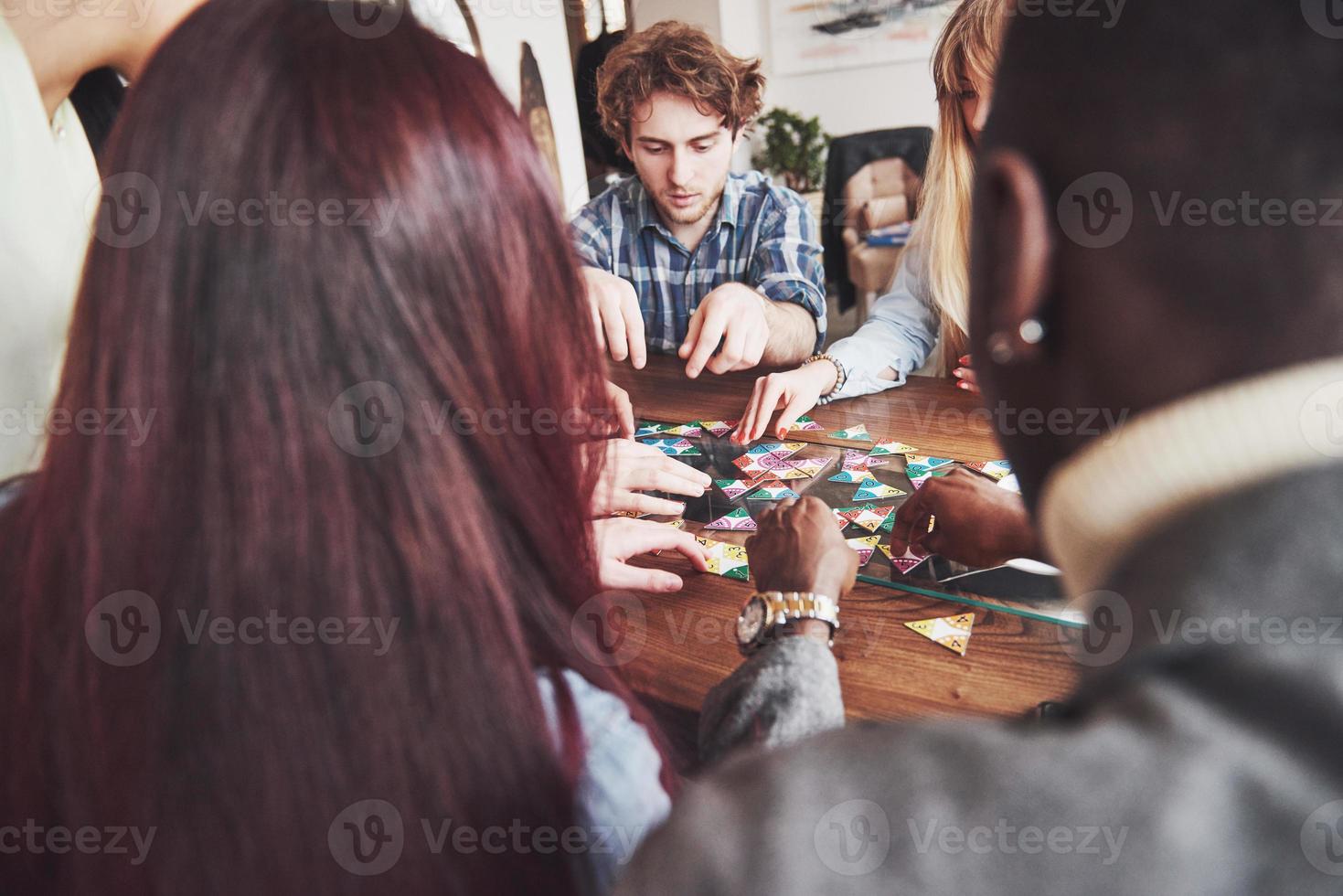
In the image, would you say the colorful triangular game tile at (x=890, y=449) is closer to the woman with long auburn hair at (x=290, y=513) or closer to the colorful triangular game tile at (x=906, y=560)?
the colorful triangular game tile at (x=906, y=560)

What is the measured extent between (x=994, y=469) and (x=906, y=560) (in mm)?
268

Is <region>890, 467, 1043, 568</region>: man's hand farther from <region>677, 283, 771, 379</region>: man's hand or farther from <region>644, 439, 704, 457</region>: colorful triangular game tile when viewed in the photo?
<region>677, 283, 771, 379</region>: man's hand

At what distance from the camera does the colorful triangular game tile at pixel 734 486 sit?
1.04 meters

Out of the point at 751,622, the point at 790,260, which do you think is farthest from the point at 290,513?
the point at 790,260

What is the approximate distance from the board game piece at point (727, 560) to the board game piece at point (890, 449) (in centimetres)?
32

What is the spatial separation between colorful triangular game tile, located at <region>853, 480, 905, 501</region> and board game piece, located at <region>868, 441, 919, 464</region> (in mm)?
99

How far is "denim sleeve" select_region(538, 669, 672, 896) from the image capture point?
18.6 inches

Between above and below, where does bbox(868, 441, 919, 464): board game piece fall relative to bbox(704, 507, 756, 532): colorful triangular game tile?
above

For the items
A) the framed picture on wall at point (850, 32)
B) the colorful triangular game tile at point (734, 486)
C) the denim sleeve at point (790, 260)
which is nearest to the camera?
the colorful triangular game tile at point (734, 486)

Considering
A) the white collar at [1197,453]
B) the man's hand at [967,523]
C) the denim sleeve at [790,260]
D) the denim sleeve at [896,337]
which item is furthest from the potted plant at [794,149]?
→ the white collar at [1197,453]

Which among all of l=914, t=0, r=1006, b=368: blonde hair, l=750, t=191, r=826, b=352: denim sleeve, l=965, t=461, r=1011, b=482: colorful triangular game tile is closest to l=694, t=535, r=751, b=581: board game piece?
l=965, t=461, r=1011, b=482: colorful triangular game tile

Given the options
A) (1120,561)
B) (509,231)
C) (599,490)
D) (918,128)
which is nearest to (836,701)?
(1120,561)

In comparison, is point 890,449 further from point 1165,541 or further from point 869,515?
point 1165,541

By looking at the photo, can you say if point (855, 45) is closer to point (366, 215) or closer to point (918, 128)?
point (918, 128)
